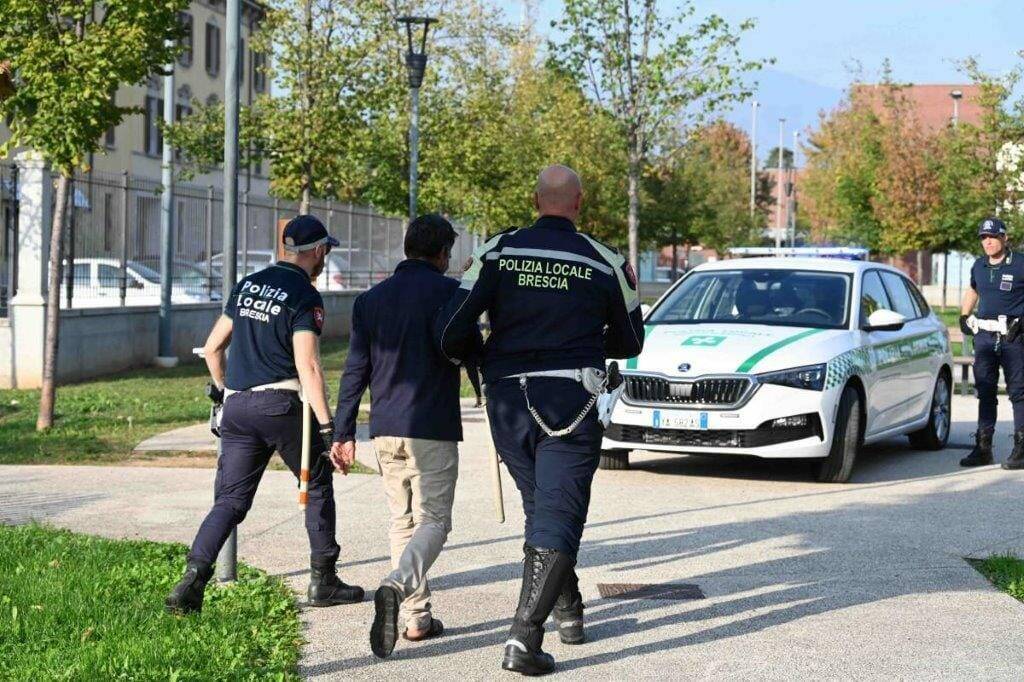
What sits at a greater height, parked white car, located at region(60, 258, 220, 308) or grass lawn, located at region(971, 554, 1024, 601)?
parked white car, located at region(60, 258, 220, 308)

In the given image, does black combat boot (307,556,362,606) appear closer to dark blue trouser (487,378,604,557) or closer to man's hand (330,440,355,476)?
man's hand (330,440,355,476)

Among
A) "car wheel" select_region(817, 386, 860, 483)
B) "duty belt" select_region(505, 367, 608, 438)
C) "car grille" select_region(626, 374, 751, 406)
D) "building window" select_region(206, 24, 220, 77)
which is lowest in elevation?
"car wheel" select_region(817, 386, 860, 483)

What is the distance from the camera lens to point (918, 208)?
46.8m

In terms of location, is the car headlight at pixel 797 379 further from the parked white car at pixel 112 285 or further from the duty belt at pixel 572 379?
the parked white car at pixel 112 285

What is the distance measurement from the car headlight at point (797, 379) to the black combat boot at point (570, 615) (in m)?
4.86

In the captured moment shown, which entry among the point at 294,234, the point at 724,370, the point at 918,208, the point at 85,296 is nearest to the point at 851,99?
the point at 918,208

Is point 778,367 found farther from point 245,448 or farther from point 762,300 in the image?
point 245,448

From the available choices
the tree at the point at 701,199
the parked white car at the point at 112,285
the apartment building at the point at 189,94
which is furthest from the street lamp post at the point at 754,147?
the parked white car at the point at 112,285

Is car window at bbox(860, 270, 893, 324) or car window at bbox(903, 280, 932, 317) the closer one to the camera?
car window at bbox(860, 270, 893, 324)

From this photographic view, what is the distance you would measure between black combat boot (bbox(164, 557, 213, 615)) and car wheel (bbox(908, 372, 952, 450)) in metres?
8.29

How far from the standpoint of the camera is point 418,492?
6465 millimetres

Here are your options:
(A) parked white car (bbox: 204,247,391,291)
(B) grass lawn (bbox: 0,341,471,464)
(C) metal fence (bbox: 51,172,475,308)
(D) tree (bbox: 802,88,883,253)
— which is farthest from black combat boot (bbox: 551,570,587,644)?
(D) tree (bbox: 802,88,883,253)

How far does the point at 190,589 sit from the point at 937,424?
863 centimetres

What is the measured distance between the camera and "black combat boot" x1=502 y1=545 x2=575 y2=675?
5.90m
